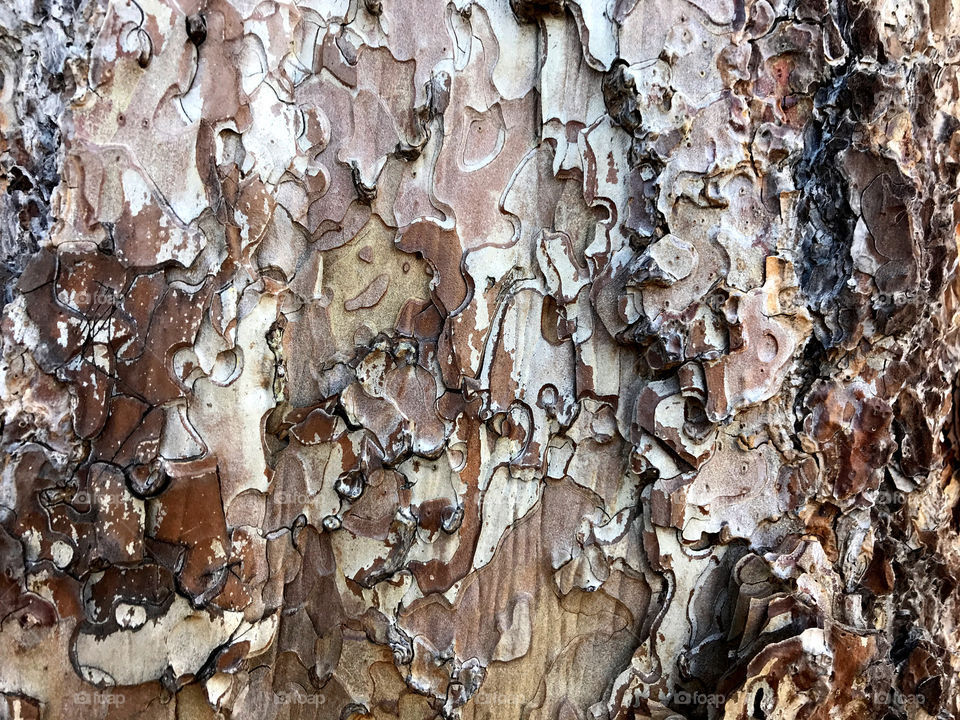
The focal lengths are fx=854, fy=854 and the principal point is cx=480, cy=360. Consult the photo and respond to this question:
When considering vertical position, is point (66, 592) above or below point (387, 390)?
below

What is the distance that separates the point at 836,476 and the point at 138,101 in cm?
117

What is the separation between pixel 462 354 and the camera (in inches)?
50.6

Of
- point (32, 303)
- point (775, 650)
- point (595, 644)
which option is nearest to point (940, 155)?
point (775, 650)

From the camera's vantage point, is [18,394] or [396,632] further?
[396,632]

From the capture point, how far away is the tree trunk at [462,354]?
3.83 feet

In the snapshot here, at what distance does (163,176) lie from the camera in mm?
1191

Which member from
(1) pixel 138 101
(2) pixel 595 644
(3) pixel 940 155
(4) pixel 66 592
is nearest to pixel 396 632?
(2) pixel 595 644

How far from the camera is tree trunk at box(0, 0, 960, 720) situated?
3.83ft

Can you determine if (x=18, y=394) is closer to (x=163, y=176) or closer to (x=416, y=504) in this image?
(x=163, y=176)

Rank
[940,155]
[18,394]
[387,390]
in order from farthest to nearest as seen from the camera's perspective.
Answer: [940,155]
[387,390]
[18,394]

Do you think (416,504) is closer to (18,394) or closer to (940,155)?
(18,394)

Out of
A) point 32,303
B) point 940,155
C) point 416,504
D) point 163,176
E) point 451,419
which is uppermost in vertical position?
point 940,155

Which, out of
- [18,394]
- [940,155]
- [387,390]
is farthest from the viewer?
[940,155]

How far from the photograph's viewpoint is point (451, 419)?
1274 millimetres
